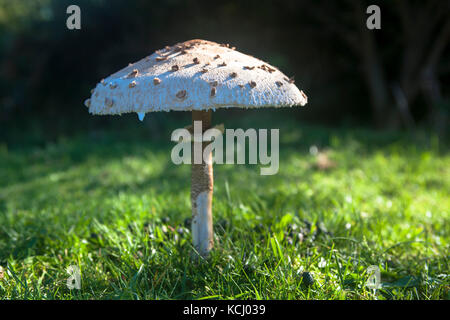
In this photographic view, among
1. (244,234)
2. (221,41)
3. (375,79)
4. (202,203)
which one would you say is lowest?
(244,234)

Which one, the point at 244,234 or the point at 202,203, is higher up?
the point at 202,203

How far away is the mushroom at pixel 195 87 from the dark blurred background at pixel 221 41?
695 cm

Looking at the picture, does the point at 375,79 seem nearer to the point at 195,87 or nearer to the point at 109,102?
the point at 195,87

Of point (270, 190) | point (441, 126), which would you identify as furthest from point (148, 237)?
point (441, 126)

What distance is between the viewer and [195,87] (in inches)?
79.2

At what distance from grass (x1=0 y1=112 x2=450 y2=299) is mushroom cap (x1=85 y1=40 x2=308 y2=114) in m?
1.05

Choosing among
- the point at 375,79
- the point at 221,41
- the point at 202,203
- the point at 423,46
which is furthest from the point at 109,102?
the point at 423,46

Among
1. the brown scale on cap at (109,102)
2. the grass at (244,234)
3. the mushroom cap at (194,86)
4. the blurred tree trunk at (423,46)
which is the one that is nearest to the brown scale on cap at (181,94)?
the mushroom cap at (194,86)

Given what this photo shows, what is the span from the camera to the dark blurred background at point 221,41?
8.75 meters

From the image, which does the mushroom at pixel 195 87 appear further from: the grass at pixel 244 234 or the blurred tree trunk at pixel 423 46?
the blurred tree trunk at pixel 423 46

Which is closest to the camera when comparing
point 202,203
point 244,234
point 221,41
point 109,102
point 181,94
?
point 181,94

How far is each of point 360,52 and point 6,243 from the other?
8.69 m

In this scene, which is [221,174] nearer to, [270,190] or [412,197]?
[270,190]

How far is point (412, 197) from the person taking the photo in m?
4.47
